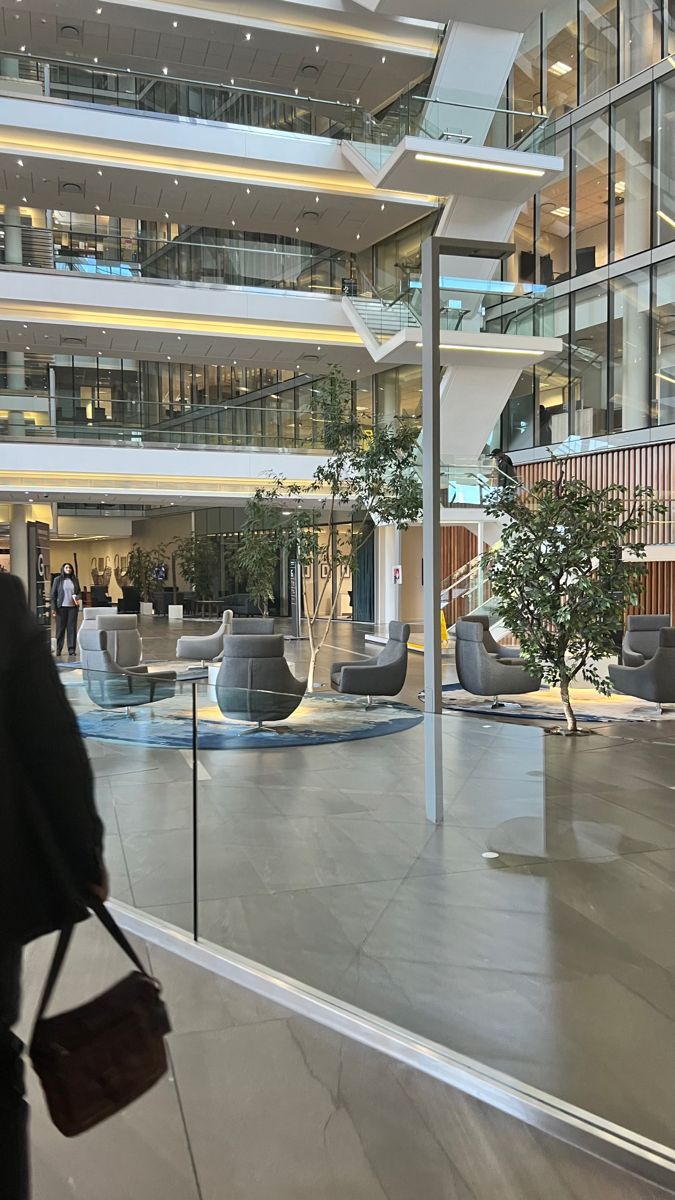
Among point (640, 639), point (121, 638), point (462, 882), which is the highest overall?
point (121, 638)

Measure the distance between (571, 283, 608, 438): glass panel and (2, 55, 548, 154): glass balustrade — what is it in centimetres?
379

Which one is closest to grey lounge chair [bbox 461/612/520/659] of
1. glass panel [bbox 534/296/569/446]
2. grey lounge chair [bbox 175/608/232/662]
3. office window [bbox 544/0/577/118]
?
grey lounge chair [bbox 175/608/232/662]

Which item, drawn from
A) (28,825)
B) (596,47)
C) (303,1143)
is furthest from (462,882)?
(596,47)

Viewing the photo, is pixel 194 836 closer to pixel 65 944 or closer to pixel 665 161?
pixel 65 944

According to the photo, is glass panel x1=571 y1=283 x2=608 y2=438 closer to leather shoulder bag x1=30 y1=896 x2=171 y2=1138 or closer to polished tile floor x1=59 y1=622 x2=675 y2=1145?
polished tile floor x1=59 y1=622 x2=675 y2=1145

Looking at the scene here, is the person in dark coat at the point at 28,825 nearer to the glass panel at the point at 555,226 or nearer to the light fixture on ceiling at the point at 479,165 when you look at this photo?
the light fixture on ceiling at the point at 479,165

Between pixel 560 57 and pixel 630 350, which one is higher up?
pixel 560 57

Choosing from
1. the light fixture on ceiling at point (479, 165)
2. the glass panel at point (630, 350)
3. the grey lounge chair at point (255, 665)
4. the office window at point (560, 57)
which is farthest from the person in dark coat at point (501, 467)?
the office window at point (560, 57)

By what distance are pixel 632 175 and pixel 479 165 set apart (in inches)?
196

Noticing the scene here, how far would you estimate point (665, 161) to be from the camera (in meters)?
18.2

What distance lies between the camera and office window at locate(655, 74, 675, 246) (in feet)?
58.6

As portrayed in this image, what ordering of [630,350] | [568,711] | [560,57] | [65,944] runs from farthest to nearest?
1. [560,57]
2. [630,350]
3. [568,711]
4. [65,944]

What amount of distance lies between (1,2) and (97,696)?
17.6 metres

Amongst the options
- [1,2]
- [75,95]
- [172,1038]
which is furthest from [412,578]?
[172,1038]
